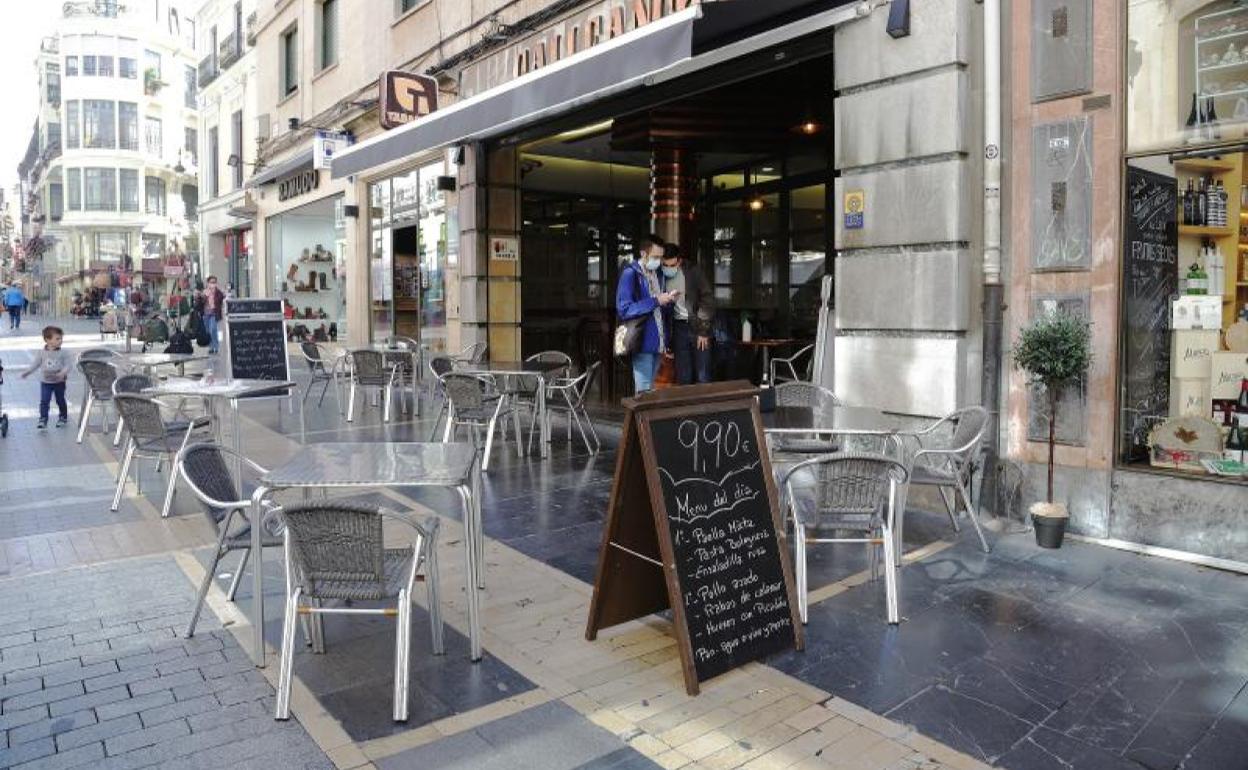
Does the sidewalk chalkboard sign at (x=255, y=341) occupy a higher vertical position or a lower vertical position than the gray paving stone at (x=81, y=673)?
higher

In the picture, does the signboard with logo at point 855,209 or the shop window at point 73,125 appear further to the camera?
the shop window at point 73,125

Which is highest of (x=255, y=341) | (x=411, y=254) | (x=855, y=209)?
(x=411, y=254)

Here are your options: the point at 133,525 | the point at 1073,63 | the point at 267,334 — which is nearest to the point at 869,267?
the point at 1073,63

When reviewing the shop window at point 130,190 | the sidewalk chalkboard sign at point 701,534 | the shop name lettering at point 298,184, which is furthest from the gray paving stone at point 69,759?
the shop window at point 130,190

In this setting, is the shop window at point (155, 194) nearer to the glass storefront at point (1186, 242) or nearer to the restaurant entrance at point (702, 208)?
the restaurant entrance at point (702, 208)

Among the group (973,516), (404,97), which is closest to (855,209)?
(973,516)

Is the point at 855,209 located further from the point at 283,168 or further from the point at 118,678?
the point at 283,168

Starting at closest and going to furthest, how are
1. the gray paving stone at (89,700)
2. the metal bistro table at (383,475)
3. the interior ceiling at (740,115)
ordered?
the gray paving stone at (89,700) → the metal bistro table at (383,475) → the interior ceiling at (740,115)

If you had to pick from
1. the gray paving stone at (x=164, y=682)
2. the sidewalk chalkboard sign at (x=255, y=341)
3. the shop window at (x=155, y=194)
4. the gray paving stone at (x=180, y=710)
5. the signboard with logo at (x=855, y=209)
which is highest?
the shop window at (x=155, y=194)

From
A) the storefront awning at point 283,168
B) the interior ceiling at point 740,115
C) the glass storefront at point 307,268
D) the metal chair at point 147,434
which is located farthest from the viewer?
the glass storefront at point 307,268

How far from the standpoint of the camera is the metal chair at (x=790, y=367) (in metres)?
11.5

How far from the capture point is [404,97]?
12.3 meters

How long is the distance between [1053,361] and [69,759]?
5.18m

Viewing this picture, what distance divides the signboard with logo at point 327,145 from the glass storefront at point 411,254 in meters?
0.90
